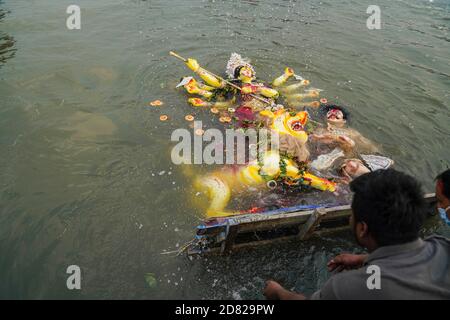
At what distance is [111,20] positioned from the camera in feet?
44.5

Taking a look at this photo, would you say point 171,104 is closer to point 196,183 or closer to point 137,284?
point 196,183

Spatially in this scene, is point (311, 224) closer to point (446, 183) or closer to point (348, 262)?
point (348, 262)

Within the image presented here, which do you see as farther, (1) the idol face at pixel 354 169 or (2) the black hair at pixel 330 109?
(2) the black hair at pixel 330 109

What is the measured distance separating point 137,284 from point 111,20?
1250 centimetres

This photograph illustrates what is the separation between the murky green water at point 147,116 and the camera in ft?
16.5

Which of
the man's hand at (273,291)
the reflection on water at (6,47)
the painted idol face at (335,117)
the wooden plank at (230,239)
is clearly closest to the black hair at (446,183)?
the man's hand at (273,291)

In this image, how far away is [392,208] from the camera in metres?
2.31

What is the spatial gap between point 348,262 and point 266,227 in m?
1.69

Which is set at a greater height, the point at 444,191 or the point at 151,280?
the point at 444,191

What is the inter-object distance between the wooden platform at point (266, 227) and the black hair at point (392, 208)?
2.41m

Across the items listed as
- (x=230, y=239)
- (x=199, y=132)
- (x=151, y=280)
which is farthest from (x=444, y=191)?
(x=199, y=132)

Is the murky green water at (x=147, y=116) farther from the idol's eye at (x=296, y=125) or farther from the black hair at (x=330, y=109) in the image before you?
the idol's eye at (x=296, y=125)

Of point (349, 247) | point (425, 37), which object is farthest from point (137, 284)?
point (425, 37)
